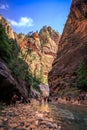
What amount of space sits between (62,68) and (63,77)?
16.1 ft

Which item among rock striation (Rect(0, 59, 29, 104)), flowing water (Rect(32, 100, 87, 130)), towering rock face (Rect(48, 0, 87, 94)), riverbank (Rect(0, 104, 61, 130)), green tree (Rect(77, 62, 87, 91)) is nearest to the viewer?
riverbank (Rect(0, 104, 61, 130))

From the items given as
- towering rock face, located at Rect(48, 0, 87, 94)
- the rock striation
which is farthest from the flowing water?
towering rock face, located at Rect(48, 0, 87, 94)

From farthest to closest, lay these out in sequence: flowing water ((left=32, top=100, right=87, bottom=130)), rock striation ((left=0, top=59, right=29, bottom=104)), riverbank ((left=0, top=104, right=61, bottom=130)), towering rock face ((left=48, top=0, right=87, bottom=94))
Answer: towering rock face ((left=48, top=0, right=87, bottom=94)) < rock striation ((left=0, top=59, right=29, bottom=104)) < flowing water ((left=32, top=100, right=87, bottom=130)) < riverbank ((left=0, top=104, right=61, bottom=130))

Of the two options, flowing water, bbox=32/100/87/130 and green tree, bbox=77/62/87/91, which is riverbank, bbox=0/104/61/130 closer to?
flowing water, bbox=32/100/87/130

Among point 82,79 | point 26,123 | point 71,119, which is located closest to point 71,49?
point 82,79

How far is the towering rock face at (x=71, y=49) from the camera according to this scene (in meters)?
70.4

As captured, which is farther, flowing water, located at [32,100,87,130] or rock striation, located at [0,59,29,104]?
rock striation, located at [0,59,29,104]

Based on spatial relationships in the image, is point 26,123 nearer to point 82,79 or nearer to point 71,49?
point 82,79

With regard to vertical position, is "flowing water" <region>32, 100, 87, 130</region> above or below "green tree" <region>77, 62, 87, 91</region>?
below

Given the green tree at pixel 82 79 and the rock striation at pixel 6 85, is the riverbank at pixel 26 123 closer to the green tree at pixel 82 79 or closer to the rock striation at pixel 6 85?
the rock striation at pixel 6 85

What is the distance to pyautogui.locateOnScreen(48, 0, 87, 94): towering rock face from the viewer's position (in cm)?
7038

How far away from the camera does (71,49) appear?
80312 mm

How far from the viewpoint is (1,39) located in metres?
36.0

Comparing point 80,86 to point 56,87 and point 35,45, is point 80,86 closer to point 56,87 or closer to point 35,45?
point 56,87
